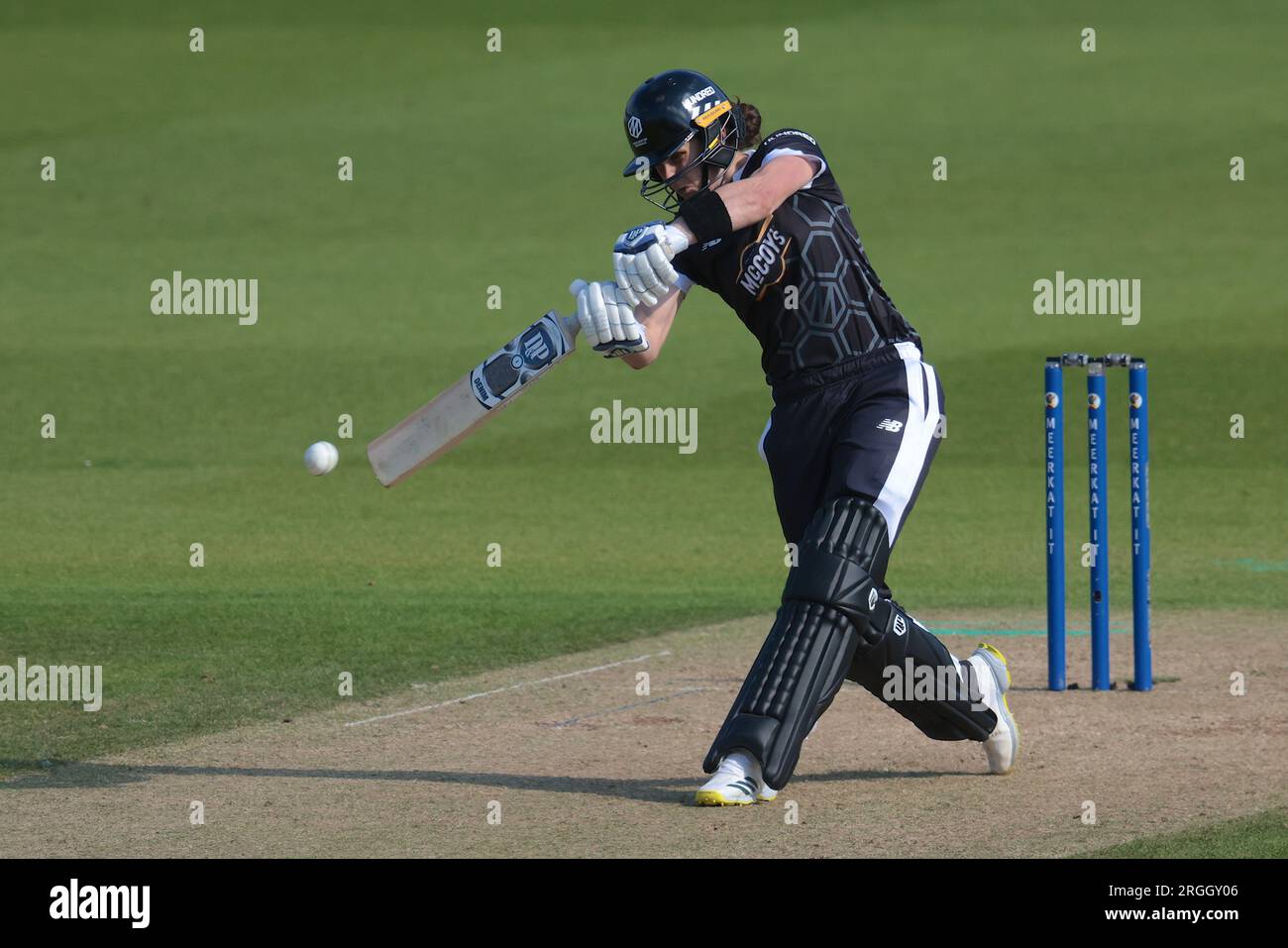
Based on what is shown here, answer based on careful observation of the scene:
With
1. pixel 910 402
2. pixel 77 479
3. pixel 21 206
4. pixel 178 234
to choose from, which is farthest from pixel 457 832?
pixel 21 206

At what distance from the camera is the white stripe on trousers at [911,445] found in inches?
226

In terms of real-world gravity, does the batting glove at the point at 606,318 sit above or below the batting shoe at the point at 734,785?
above

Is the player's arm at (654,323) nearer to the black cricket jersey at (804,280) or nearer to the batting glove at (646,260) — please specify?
the black cricket jersey at (804,280)

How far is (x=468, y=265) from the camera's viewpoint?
2045 centimetres

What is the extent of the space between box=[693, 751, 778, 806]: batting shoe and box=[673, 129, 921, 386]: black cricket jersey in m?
1.14

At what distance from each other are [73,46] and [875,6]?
1155cm

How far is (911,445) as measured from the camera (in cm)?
578

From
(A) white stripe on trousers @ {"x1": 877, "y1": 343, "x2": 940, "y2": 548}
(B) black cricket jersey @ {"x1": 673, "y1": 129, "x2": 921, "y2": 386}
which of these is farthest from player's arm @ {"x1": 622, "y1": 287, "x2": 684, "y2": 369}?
(A) white stripe on trousers @ {"x1": 877, "y1": 343, "x2": 940, "y2": 548}

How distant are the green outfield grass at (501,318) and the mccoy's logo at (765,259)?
2649 millimetres

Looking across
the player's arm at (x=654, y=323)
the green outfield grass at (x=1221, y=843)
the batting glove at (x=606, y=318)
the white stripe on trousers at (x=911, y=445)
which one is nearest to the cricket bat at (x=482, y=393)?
the batting glove at (x=606, y=318)

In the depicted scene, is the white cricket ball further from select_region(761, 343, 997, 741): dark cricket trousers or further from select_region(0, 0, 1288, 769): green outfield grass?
select_region(0, 0, 1288, 769): green outfield grass

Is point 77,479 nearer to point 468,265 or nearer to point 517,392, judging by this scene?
point 468,265

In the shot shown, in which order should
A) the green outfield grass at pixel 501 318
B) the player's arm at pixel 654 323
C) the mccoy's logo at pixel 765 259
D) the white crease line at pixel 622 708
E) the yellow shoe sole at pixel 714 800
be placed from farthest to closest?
the green outfield grass at pixel 501 318
the white crease line at pixel 622 708
the player's arm at pixel 654 323
the mccoy's logo at pixel 765 259
the yellow shoe sole at pixel 714 800

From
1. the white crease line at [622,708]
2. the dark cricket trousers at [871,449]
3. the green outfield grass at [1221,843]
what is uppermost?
the dark cricket trousers at [871,449]
